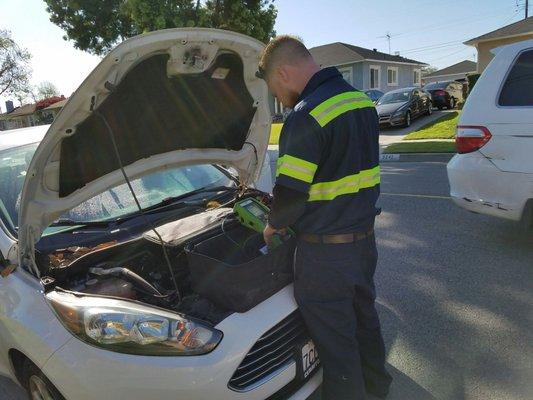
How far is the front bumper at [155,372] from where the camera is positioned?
1876mm

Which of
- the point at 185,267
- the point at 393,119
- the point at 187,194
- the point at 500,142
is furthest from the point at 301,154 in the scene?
the point at 393,119

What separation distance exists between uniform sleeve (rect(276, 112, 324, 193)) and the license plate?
0.79 meters

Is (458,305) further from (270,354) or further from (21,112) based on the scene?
(21,112)

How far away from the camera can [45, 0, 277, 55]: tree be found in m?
13.6

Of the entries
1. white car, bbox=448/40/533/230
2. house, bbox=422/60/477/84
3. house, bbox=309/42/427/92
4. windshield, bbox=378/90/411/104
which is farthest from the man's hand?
house, bbox=422/60/477/84

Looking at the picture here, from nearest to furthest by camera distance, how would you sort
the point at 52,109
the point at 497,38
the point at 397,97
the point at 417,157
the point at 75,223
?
the point at 75,223 < the point at 417,157 < the point at 397,97 < the point at 497,38 < the point at 52,109

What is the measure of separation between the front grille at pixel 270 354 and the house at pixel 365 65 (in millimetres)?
29166

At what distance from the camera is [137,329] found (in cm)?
197

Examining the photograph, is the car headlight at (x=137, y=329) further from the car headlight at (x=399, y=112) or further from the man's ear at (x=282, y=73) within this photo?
the car headlight at (x=399, y=112)

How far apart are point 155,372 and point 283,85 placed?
1445 mm

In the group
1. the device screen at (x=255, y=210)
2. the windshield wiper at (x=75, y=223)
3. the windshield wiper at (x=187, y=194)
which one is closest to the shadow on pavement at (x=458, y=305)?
the device screen at (x=255, y=210)

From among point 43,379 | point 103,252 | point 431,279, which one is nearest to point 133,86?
point 103,252

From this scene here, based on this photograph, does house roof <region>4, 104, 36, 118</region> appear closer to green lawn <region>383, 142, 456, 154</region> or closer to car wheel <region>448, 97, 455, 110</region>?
car wheel <region>448, 97, 455, 110</region>

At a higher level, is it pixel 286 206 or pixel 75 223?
pixel 286 206
